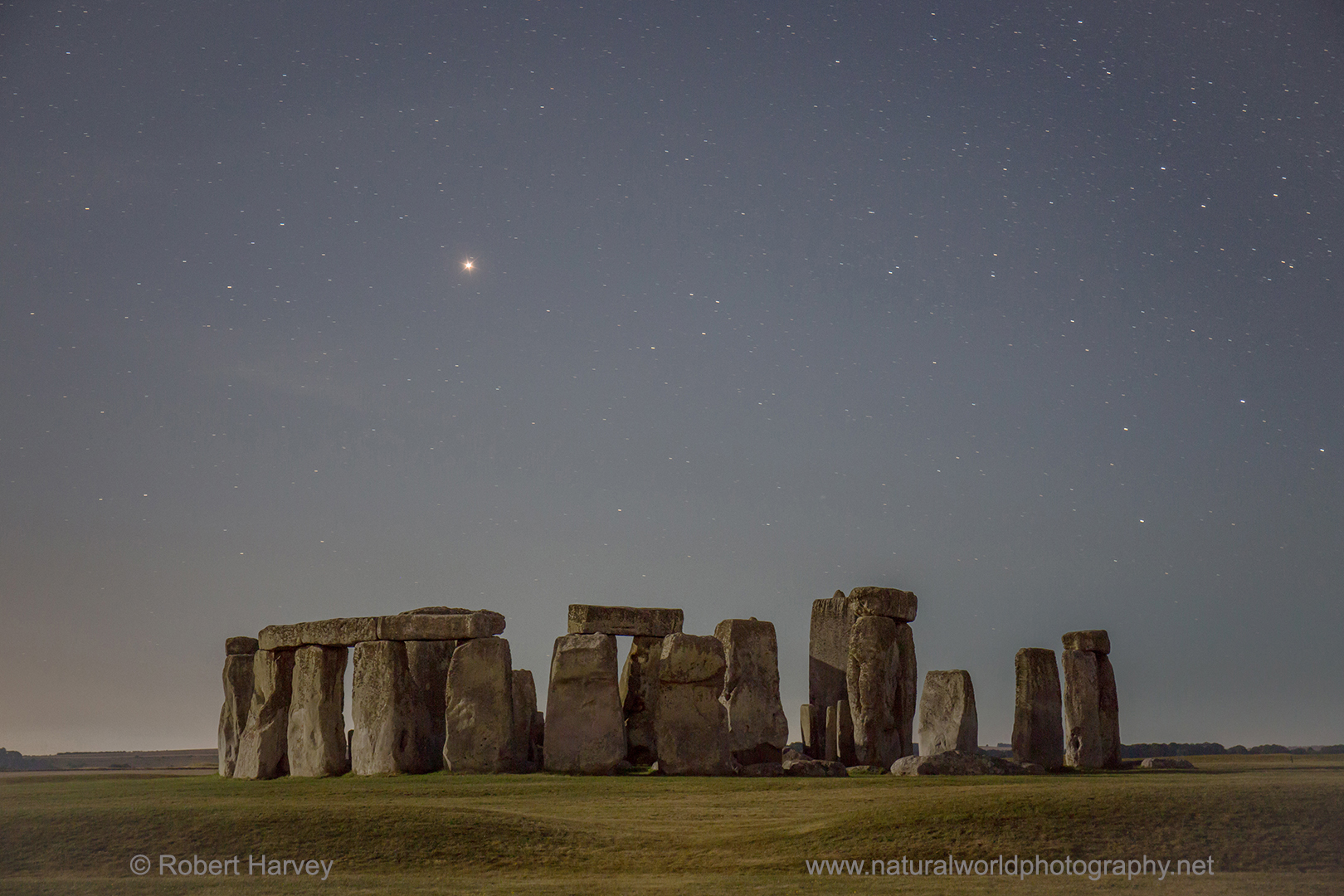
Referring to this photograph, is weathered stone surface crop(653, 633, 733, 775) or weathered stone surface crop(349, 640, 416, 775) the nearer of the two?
weathered stone surface crop(653, 633, 733, 775)

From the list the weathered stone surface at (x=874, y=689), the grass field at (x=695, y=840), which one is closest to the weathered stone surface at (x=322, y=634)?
the grass field at (x=695, y=840)

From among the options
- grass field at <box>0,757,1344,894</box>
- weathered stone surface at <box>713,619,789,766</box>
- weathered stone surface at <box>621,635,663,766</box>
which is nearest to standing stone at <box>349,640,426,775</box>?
weathered stone surface at <box>621,635,663,766</box>

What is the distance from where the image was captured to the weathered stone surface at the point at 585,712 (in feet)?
68.8

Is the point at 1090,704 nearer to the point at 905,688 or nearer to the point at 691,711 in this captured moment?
the point at 905,688

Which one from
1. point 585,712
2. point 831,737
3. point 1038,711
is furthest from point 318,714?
point 1038,711

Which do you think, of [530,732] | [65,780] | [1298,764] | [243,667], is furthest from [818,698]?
[65,780]

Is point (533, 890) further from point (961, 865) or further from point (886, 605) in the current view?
point (886, 605)

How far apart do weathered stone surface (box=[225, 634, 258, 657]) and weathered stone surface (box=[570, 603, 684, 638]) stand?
8.20 m

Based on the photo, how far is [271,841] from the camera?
13414mm

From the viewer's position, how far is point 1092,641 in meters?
25.5

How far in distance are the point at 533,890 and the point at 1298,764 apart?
1827 centimetres

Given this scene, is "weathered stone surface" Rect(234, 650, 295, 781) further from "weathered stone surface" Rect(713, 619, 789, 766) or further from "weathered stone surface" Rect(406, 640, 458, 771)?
"weathered stone surface" Rect(713, 619, 789, 766)

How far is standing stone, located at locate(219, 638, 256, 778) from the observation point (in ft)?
85.7

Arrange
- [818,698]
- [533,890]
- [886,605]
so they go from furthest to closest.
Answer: [818,698] < [886,605] < [533,890]
